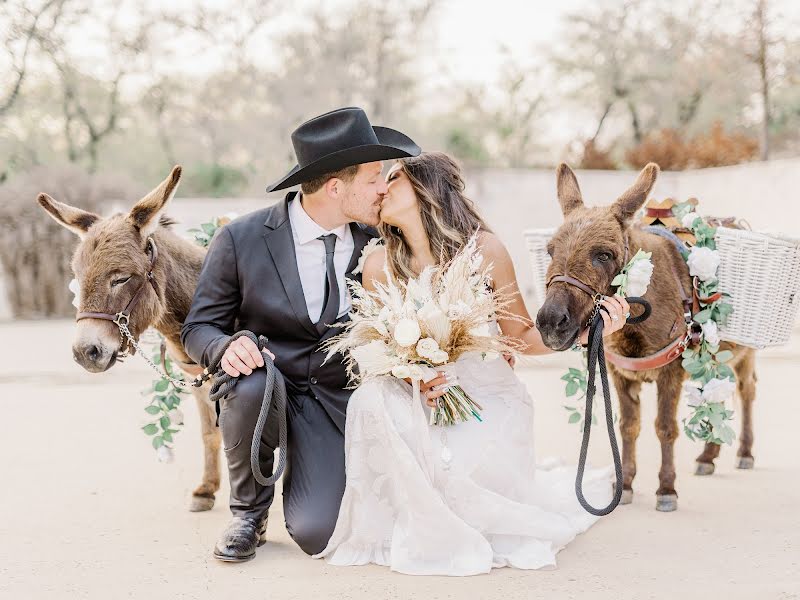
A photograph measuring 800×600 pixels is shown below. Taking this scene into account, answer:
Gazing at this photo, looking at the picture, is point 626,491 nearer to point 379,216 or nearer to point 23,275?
point 379,216

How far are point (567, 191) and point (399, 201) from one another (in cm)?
91

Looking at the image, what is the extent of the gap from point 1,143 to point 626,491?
2523 centimetres

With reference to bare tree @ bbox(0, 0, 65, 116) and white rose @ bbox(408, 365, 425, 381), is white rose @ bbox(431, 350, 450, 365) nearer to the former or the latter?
white rose @ bbox(408, 365, 425, 381)

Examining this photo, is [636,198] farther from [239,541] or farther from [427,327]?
[239,541]

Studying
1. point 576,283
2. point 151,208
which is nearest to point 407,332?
point 576,283

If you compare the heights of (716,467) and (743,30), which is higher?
(743,30)

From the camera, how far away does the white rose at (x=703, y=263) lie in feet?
13.6

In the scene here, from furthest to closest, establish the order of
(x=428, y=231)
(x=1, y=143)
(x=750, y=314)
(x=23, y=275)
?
(x=1, y=143) < (x=23, y=275) < (x=750, y=314) < (x=428, y=231)

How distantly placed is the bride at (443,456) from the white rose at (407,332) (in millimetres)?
292

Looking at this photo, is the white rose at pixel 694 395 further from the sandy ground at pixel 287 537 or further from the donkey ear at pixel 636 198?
the donkey ear at pixel 636 198

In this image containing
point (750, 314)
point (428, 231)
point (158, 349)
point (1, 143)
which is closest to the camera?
point (428, 231)

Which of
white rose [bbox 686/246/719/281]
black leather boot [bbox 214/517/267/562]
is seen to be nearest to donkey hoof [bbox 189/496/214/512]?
black leather boot [bbox 214/517/267/562]

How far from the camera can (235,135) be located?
30562mm

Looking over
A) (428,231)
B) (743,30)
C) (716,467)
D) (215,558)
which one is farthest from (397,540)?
(743,30)
